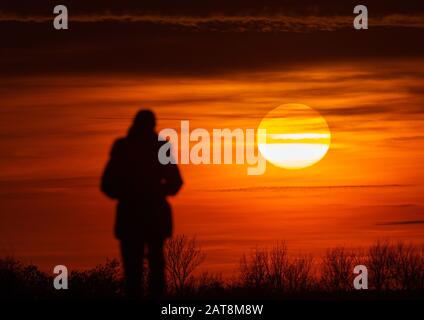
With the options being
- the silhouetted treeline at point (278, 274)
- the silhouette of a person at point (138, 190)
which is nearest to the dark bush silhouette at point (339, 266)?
the silhouetted treeline at point (278, 274)

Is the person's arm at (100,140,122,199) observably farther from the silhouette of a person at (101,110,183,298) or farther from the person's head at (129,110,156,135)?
the person's head at (129,110,156,135)

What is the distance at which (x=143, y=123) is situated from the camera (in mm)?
12438

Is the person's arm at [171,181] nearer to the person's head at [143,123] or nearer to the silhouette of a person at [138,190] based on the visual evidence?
the silhouette of a person at [138,190]

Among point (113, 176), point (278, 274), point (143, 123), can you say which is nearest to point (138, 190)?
point (113, 176)

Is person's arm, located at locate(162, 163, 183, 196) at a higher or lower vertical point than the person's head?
lower

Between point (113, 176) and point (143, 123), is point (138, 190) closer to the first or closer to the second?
point (113, 176)

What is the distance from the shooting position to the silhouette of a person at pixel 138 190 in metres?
12.6

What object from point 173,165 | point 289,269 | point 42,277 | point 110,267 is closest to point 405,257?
point 289,269

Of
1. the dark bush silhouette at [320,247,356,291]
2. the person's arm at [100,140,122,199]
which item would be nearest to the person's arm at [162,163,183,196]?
the person's arm at [100,140,122,199]

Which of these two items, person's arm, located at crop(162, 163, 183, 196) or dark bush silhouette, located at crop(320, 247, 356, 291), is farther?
dark bush silhouette, located at crop(320, 247, 356, 291)

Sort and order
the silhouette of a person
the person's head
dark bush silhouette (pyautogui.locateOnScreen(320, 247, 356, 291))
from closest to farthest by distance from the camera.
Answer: the person's head, the silhouette of a person, dark bush silhouette (pyautogui.locateOnScreen(320, 247, 356, 291))

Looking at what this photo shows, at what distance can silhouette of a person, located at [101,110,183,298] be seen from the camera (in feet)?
41.2

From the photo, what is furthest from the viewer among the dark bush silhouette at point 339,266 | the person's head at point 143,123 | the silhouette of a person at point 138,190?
the dark bush silhouette at point 339,266
